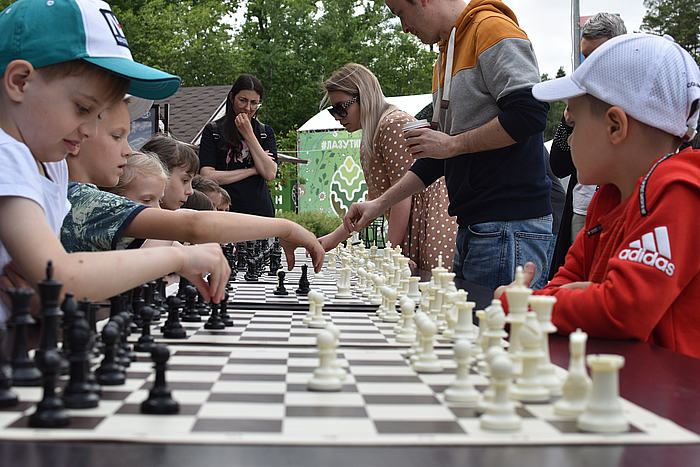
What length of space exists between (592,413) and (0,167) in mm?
1319

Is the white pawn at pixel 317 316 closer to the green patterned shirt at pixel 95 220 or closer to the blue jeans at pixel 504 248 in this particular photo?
the green patterned shirt at pixel 95 220

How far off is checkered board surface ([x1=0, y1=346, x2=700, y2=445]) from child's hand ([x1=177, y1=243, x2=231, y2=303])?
1.68 ft

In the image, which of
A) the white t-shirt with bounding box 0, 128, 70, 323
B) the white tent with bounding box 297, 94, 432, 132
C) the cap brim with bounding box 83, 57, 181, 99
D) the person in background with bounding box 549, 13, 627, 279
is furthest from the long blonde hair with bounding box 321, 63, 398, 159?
the white tent with bounding box 297, 94, 432, 132

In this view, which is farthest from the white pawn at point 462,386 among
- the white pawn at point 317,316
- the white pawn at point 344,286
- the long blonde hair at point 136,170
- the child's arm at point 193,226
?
the long blonde hair at point 136,170

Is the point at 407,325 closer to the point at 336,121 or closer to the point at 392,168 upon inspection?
the point at 392,168

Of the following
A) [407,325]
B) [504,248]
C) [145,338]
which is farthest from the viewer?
[504,248]

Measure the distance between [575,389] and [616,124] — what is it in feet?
3.65

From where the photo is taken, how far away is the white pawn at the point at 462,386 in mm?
1083

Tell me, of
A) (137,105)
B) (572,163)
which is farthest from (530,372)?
(572,163)

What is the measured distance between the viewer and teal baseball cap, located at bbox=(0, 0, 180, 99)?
1.66m

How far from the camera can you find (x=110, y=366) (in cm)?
119

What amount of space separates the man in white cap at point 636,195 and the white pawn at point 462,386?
0.60 m

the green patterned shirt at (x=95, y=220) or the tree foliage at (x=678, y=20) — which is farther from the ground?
the tree foliage at (x=678, y=20)

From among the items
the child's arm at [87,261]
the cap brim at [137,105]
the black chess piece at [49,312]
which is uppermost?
the cap brim at [137,105]
